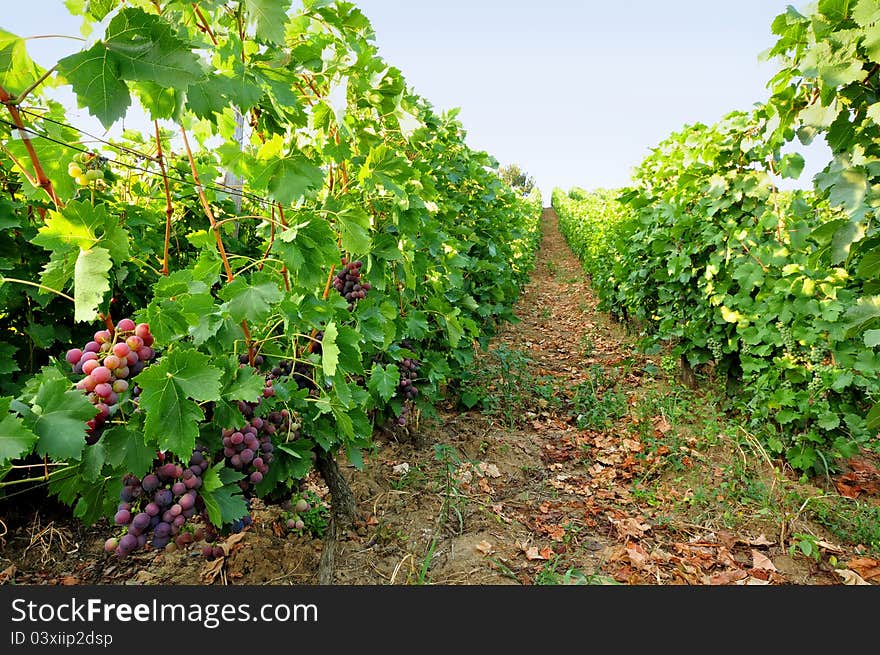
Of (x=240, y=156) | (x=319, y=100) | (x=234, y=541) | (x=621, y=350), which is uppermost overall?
(x=319, y=100)

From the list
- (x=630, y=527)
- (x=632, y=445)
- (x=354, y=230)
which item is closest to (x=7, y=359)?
(x=354, y=230)

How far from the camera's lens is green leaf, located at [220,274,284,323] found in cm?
162

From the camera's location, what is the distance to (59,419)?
126 cm

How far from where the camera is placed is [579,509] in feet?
11.2

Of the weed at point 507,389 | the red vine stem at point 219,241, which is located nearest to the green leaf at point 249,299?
the red vine stem at point 219,241

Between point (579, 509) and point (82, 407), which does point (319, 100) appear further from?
point (579, 509)

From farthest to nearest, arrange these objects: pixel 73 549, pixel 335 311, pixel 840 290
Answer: pixel 840 290
pixel 73 549
pixel 335 311

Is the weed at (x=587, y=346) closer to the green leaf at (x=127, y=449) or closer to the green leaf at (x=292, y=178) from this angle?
the green leaf at (x=292, y=178)

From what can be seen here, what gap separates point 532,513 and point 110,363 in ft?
8.88

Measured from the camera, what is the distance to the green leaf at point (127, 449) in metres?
1.39

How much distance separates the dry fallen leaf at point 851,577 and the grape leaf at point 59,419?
353 cm
